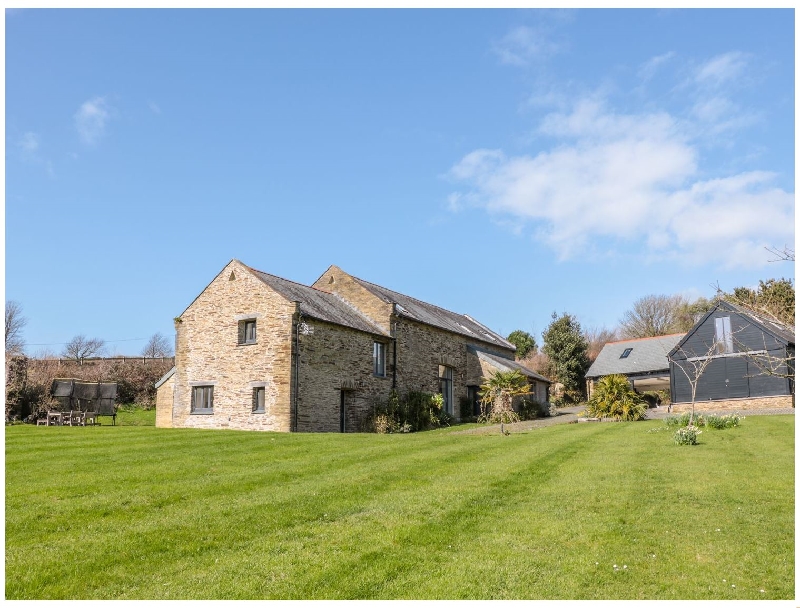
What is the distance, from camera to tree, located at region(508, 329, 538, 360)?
204ft

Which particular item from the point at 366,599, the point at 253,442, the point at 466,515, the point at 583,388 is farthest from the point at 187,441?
the point at 583,388

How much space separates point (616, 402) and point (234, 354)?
17358 mm

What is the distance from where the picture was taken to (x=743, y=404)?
3688 centimetres

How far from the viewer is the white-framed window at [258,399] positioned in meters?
25.5

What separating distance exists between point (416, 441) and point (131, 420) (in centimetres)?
1770

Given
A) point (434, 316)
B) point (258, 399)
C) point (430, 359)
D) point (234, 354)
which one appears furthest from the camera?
point (434, 316)

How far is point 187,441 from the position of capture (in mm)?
17812

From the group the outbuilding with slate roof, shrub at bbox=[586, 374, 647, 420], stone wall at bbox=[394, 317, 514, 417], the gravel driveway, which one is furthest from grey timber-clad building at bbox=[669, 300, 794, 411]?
the outbuilding with slate roof

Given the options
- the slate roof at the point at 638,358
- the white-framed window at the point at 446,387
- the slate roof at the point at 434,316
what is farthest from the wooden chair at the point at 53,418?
the slate roof at the point at 638,358

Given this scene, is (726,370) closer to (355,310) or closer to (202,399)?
(355,310)

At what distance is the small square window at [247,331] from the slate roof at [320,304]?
1.78m

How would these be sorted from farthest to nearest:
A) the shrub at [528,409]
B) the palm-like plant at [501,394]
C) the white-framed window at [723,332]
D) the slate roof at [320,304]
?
Result: 1. the white-framed window at [723,332]
2. the shrub at [528,409]
3. the palm-like plant at [501,394]
4. the slate roof at [320,304]

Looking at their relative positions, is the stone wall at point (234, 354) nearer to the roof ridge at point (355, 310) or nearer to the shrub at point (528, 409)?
the roof ridge at point (355, 310)

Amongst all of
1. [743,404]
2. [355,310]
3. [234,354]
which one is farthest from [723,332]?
[234,354]
